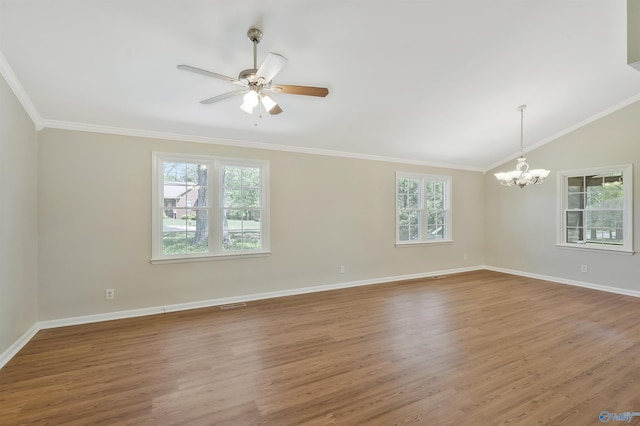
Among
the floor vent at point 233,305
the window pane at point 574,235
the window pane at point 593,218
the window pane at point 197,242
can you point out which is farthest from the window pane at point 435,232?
the window pane at point 197,242

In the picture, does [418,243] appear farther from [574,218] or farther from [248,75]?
[248,75]

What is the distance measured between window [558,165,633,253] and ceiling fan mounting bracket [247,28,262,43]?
6.15 m

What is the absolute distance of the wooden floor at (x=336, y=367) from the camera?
1999 millimetres

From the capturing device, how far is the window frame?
589cm

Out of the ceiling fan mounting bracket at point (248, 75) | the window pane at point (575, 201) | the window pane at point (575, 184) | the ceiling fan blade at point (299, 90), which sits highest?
the ceiling fan mounting bracket at point (248, 75)

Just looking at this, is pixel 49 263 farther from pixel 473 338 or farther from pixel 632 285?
pixel 632 285

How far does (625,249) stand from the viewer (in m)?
4.83

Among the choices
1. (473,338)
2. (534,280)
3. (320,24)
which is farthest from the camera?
(534,280)

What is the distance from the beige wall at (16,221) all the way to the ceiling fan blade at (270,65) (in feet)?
8.11

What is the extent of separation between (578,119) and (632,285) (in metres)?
2.98

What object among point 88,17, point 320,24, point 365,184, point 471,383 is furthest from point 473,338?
point 88,17

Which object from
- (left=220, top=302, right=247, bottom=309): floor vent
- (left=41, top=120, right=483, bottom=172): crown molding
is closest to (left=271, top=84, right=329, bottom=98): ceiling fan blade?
(left=41, top=120, right=483, bottom=172): crown molding

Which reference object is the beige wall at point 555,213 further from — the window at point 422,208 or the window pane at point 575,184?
the window at point 422,208

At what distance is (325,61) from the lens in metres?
2.95
